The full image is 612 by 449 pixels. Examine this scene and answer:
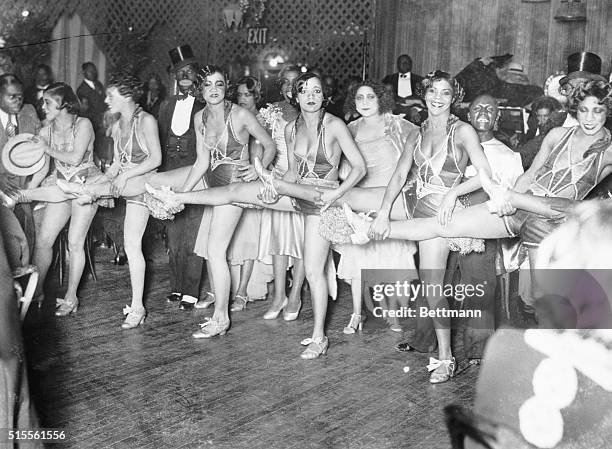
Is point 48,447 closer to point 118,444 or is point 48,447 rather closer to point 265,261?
point 118,444

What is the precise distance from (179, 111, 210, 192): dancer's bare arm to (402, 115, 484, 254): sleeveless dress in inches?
61.4

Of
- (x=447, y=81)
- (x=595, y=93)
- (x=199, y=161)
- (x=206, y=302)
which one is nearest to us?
(x=595, y=93)

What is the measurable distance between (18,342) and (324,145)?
3.27 m

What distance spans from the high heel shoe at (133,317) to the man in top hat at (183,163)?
0.52 metres

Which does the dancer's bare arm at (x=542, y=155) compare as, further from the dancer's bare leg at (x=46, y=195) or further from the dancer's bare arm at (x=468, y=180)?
the dancer's bare leg at (x=46, y=195)

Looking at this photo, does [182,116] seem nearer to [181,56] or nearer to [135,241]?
[181,56]

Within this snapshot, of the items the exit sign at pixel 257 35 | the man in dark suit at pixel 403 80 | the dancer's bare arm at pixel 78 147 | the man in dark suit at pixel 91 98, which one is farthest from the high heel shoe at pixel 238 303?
the exit sign at pixel 257 35

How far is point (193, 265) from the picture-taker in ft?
21.5

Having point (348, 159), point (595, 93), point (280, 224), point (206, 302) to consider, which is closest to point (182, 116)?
point (280, 224)

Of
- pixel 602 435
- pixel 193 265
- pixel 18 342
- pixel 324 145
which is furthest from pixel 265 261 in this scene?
pixel 602 435

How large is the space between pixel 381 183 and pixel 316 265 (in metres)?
0.85

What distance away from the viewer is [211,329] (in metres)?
5.71

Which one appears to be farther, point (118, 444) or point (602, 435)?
point (118, 444)

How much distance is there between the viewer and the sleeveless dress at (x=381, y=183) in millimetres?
5789
